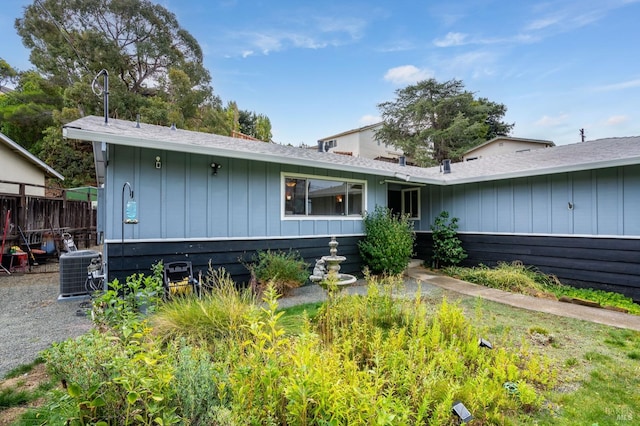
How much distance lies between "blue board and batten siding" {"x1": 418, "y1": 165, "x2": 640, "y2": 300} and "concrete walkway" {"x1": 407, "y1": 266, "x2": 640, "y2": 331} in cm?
129

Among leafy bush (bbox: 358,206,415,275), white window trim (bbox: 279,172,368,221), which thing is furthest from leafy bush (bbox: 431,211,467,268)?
white window trim (bbox: 279,172,368,221)

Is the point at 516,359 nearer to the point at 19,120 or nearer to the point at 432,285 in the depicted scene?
the point at 432,285

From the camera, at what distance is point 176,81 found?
17.6 meters

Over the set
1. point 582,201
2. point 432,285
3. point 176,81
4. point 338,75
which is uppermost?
point 176,81

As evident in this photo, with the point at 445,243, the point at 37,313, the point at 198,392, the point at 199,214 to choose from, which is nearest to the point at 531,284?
the point at 445,243

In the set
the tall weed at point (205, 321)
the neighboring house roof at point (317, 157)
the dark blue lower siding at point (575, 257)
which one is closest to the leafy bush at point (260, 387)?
the tall weed at point (205, 321)

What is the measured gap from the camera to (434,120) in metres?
23.6

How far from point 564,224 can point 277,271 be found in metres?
5.93

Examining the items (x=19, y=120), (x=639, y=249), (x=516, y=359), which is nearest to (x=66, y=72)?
(x=19, y=120)

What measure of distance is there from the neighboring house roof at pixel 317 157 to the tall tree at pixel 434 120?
13.8m

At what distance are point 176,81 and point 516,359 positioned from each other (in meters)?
19.8

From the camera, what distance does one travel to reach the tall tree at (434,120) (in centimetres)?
2223

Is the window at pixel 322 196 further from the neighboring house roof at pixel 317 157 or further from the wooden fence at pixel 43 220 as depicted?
the wooden fence at pixel 43 220

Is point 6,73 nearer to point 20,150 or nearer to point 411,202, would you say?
point 20,150
